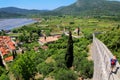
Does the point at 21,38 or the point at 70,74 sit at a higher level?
the point at 70,74

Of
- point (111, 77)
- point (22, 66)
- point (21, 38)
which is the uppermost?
point (111, 77)

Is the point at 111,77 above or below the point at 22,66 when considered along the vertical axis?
above

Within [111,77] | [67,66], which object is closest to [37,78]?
[67,66]

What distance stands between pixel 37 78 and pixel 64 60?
557 cm

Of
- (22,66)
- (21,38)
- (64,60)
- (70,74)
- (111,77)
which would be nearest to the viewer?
(111,77)

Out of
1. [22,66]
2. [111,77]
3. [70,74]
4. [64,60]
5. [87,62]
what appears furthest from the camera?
[64,60]

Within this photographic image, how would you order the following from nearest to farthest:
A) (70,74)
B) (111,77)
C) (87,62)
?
(111,77)
(70,74)
(87,62)

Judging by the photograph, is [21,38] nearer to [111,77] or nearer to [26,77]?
[26,77]

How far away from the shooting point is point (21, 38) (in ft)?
334

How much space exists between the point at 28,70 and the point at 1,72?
23.6 feet

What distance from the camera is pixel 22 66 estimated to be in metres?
41.3

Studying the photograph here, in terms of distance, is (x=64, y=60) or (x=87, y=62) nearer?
(x=87, y=62)

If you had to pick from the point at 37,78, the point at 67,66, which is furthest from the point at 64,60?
the point at 37,78

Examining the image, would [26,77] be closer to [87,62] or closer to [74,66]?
[74,66]
